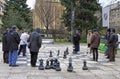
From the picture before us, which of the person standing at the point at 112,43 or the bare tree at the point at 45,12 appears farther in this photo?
the bare tree at the point at 45,12

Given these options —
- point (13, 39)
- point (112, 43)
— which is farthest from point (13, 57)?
point (112, 43)

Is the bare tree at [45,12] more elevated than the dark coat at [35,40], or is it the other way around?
the bare tree at [45,12]

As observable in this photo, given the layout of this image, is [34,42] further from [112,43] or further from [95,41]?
[112,43]

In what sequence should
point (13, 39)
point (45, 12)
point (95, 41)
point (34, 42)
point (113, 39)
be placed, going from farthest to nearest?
point (45, 12) < point (95, 41) < point (113, 39) < point (13, 39) < point (34, 42)

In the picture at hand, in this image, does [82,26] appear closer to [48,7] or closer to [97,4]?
[97,4]

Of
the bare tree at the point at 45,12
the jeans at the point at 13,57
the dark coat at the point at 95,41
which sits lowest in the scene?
the jeans at the point at 13,57

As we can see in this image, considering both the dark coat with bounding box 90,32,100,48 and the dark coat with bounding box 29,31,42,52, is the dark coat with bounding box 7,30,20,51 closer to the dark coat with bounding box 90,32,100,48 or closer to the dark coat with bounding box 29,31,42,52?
the dark coat with bounding box 29,31,42,52

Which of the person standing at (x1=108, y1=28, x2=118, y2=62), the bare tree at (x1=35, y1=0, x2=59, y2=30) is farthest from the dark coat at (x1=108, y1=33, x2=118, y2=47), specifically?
the bare tree at (x1=35, y1=0, x2=59, y2=30)

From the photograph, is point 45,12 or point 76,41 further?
point 45,12

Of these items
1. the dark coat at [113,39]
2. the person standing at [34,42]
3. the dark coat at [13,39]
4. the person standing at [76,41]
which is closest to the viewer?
the person standing at [34,42]

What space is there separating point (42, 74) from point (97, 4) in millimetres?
44596

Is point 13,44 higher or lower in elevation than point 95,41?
higher

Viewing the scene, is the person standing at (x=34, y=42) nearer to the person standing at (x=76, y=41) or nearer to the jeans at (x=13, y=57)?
the jeans at (x=13, y=57)

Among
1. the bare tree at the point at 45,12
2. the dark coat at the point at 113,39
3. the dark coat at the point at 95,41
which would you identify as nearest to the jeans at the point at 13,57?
the dark coat at the point at 95,41
